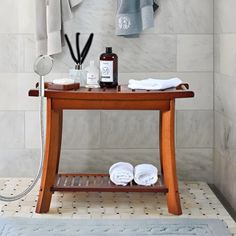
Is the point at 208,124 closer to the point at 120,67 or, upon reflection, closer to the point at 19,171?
the point at 120,67

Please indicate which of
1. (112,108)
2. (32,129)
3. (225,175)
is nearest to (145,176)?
(112,108)

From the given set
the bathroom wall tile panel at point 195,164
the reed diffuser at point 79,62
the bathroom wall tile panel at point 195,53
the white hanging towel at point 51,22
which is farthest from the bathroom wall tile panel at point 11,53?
the bathroom wall tile panel at point 195,164

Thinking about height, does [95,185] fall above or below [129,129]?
below

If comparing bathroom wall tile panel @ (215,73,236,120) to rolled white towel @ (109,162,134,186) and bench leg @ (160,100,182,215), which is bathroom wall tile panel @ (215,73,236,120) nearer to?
bench leg @ (160,100,182,215)

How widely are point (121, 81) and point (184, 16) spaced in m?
0.51

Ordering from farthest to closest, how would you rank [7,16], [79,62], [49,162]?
[7,16]
[79,62]
[49,162]

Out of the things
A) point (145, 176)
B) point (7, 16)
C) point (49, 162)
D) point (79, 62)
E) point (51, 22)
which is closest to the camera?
point (49, 162)

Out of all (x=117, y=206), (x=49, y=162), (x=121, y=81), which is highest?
(x=121, y=81)

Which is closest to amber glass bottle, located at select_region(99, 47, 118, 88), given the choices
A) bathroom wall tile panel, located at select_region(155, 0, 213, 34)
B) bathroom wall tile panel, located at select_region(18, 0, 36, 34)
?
bathroom wall tile panel, located at select_region(155, 0, 213, 34)

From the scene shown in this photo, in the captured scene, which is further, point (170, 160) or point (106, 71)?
point (106, 71)

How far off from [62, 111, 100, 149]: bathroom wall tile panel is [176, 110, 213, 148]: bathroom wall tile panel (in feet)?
1.57

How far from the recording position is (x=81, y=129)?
10.3 feet

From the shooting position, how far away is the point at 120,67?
10.2 ft

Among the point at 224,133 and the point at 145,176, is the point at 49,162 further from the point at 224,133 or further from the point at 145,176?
the point at 224,133
